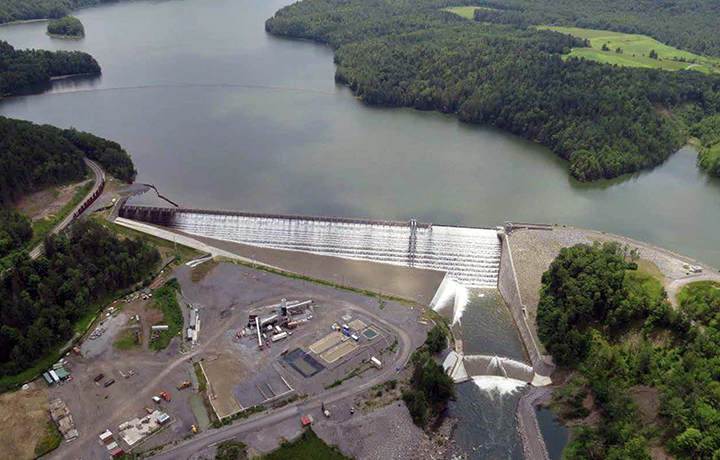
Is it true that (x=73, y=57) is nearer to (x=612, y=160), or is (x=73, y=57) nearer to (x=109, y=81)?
(x=109, y=81)

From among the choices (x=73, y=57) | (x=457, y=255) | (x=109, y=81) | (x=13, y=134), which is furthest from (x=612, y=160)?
(x=73, y=57)

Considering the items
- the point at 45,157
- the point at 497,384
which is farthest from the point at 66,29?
the point at 497,384

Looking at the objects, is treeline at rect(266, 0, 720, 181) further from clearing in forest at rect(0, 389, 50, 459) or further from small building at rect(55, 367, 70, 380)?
clearing in forest at rect(0, 389, 50, 459)

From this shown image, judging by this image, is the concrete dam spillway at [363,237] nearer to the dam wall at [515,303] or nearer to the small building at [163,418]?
the dam wall at [515,303]

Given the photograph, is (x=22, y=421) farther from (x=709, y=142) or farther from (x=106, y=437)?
(x=709, y=142)

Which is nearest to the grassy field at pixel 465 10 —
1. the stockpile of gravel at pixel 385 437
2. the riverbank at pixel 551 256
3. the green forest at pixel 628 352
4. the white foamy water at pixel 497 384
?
the riverbank at pixel 551 256

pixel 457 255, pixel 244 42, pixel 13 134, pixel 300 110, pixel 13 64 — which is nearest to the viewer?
pixel 457 255
